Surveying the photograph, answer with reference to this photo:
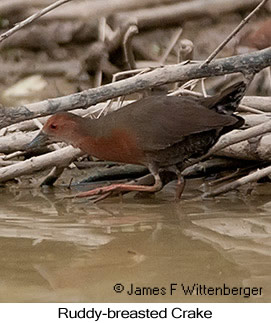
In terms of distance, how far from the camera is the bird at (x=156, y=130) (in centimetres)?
497

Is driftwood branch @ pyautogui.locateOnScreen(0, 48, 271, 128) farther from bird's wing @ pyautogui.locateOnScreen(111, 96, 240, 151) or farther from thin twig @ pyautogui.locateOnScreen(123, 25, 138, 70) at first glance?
thin twig @ pyautogui.locateOnScreen(123, 25, 138, 70)

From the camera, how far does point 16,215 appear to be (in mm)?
4848

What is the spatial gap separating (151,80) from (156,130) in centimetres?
42

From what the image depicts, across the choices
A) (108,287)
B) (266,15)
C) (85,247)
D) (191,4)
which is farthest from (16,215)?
(266,15)

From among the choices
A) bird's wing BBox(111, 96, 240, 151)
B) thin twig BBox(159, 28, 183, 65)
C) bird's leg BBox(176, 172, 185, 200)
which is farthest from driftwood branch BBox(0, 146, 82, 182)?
thin twig BBox(159, 28, 183, 65)

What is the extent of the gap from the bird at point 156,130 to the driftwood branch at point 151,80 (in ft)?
0.59

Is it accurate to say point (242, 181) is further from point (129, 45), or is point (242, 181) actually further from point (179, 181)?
point (129, 45)

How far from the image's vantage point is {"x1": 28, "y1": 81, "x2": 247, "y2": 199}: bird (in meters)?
4.97

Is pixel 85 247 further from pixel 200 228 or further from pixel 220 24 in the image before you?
pixel 220 24

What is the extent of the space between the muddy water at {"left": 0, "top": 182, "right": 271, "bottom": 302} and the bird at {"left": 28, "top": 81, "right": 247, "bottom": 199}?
26 centimetres

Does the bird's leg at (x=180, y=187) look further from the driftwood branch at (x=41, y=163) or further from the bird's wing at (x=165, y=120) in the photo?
the driftwood branch at (x=41, y=163)

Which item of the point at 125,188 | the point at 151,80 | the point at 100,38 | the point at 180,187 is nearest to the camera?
the point at 151,80

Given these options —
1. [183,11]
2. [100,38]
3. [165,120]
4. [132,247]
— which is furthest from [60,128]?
[183,11]

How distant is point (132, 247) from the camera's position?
13.0ft
